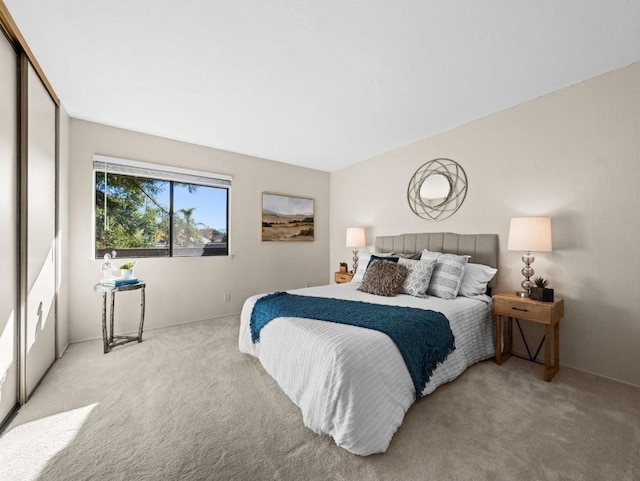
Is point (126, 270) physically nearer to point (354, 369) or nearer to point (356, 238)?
point (354, 369)

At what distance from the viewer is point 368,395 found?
60.0 inches

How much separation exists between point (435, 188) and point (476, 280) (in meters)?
1.26

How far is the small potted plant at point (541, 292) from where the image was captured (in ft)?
7.54

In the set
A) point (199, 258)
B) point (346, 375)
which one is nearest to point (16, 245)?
point (199, 258)

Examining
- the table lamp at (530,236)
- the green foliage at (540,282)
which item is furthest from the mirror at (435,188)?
the green foliage at (540,282)

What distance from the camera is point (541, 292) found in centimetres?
231

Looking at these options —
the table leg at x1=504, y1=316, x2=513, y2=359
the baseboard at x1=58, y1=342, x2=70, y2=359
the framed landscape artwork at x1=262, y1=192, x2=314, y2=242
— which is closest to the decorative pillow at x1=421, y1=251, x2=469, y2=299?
the table leg at x1=504, y1=316, x2=513, y2=359

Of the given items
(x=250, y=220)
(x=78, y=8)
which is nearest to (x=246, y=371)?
(x=250, y=220)

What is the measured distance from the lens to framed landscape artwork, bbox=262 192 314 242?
177 inches

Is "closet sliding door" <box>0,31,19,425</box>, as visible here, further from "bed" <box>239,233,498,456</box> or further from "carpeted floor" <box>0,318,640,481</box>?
"bed" <box>239,233,498,456</box>

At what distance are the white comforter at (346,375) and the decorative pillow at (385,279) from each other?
1.97ft

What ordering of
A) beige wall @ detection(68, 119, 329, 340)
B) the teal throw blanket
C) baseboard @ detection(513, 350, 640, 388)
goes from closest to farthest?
1. the teal throw blanket
2. baseboard @ detection(513, 350, 640, 388)
3. beige wall @ detection(68, 119, 329, 340)

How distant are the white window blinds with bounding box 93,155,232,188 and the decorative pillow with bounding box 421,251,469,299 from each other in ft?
10.0

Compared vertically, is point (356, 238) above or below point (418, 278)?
above
